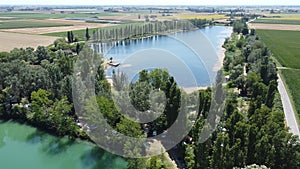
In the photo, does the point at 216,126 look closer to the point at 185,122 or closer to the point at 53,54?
the point at 185,122

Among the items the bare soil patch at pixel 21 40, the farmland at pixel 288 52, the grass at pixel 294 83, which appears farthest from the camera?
the bare soil patch at pixel 21 40

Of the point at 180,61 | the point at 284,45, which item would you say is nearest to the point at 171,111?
the point at 180,61

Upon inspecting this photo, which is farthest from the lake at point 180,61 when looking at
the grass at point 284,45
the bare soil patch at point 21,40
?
the bare soil patch at point 21,40

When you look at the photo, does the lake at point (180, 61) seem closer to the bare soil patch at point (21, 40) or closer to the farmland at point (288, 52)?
the farmland at point (288, 52)

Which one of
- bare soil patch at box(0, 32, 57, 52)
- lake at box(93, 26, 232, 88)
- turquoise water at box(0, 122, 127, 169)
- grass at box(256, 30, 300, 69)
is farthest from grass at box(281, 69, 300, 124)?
bare soil patch at box(0, 32, 57, 52)

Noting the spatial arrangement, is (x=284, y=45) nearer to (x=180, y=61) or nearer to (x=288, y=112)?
(x=180, y=61)

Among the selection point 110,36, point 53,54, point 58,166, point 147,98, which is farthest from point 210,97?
point 110,36
